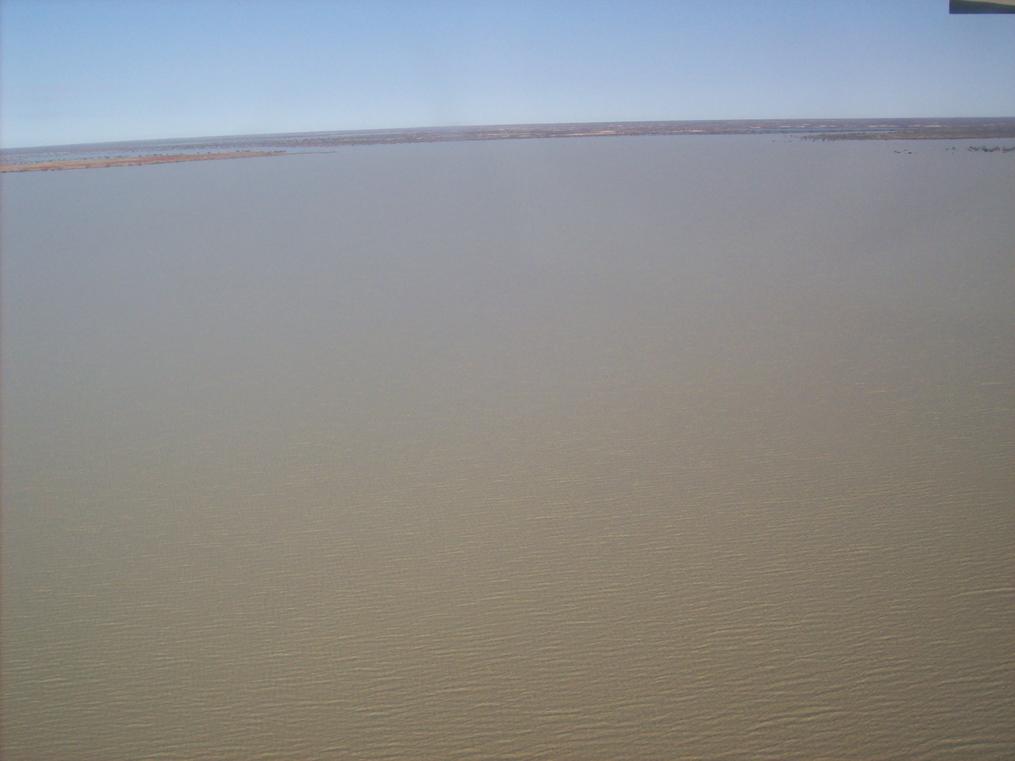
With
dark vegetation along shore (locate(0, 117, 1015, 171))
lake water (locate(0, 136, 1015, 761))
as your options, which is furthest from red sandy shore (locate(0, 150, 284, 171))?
lake water (locate(0, 136, 1015, 761))

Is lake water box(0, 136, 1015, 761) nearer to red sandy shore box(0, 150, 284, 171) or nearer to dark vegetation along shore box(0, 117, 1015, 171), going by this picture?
red sandy shore box(0, 150, 284, 171)

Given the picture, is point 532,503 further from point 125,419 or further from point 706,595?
point 125,419

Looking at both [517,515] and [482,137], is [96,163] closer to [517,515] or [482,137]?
[482,137]

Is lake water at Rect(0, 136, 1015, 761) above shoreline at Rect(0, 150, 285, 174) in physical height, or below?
below

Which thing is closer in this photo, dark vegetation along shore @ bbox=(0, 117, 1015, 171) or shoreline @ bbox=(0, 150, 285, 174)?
shoreline @ bbox=(0, 150, 285, 174)

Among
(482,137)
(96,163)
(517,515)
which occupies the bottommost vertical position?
(517,515)

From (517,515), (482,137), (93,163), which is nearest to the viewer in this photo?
(517,515)

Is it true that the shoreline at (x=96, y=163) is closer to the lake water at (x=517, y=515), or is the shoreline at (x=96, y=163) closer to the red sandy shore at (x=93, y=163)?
the red sandy shore at (x=93, y=163)

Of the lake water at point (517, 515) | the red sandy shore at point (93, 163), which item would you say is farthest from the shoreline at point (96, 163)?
the lake water at point (517, 515)

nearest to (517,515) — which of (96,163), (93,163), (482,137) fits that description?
(96,163)

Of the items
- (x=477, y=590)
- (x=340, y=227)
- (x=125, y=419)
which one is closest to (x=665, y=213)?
(x=340, y=227)
